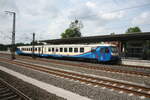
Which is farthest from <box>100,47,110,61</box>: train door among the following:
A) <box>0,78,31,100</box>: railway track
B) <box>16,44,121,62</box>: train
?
<box>0,78,31,100</box>: railway track

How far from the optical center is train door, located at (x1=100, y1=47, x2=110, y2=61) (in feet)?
65.9

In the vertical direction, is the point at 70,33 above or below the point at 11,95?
above

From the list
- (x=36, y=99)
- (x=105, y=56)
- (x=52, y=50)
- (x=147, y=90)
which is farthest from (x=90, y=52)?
(x=36, y=99)

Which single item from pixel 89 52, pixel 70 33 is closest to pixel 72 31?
pixel 70 33

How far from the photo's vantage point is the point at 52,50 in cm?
3077

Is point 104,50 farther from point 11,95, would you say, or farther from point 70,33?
point 70,33

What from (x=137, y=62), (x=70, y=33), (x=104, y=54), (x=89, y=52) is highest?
(x=70, y=33)

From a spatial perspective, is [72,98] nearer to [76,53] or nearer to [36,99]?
[36,99]

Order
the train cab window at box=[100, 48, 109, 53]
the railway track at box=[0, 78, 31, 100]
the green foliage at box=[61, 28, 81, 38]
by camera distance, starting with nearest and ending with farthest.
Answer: the railway track at box=[0, 78, 31, 100], the train cab window at box=[100, 48, 109, 53], the green foliage at box=[61, 28, 81, 38]

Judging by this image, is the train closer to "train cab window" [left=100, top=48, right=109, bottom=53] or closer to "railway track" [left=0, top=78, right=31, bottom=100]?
"train cab window" [left=100, top=48, right=109, bottom=53]

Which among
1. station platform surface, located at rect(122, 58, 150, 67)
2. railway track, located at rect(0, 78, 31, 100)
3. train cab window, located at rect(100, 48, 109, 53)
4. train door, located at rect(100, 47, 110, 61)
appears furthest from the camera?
train cab window, located at rect(100, 48, 109, 53)

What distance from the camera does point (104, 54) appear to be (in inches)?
798

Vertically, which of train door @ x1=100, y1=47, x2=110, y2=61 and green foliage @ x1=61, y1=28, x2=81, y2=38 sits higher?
green foliage @ x1=61, y1=28, x2=81, y2=38

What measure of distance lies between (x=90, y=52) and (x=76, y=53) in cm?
322
